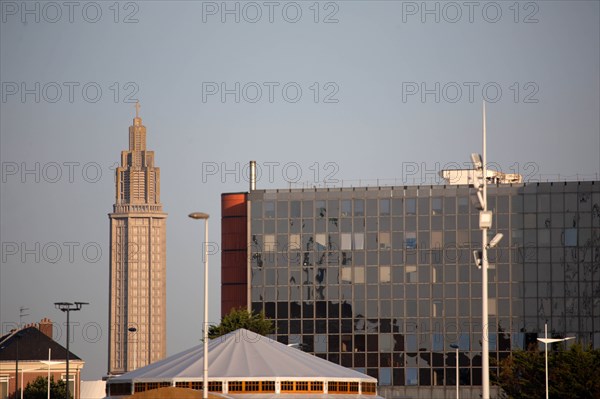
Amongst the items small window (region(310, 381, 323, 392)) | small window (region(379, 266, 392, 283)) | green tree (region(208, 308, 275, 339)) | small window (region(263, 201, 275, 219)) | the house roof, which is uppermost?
small window (region(263, 201, 275, 219))

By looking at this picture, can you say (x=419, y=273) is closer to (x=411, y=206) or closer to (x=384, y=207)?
(x=411, y=206)

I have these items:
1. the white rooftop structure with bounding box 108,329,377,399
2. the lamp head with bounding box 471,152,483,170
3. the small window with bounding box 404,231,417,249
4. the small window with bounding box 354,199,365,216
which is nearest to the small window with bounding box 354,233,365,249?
the small window with bounding box 354,199,365,216

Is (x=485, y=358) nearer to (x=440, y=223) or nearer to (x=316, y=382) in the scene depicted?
(x=316, y=382)

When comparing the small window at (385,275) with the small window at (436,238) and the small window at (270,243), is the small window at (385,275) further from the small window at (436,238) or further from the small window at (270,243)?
the small window at (270,243)

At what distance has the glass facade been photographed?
14000 centimetres

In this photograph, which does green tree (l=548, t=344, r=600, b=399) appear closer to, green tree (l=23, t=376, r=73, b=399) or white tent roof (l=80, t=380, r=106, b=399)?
green tree (l=23, t=376, r=73, b=399)

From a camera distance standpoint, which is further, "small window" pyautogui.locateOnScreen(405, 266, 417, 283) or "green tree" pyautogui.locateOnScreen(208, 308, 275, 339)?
"small window" pyautogui.locateOnScreen(405, 266, 417, 283)

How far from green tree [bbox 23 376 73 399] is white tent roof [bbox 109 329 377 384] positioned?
5909 cm

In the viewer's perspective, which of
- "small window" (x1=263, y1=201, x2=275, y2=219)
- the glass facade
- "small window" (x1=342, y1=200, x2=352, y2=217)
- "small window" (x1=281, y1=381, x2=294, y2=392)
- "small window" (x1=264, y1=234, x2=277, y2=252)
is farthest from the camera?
"small window" (x1=263, y1=201, x2=275, y2=219)

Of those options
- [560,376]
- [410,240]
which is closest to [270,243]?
[410,240]

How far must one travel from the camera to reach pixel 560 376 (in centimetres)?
9450

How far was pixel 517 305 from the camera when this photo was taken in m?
141

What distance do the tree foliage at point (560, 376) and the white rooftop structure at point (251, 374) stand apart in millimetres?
24737

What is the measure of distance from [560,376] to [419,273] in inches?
1975
